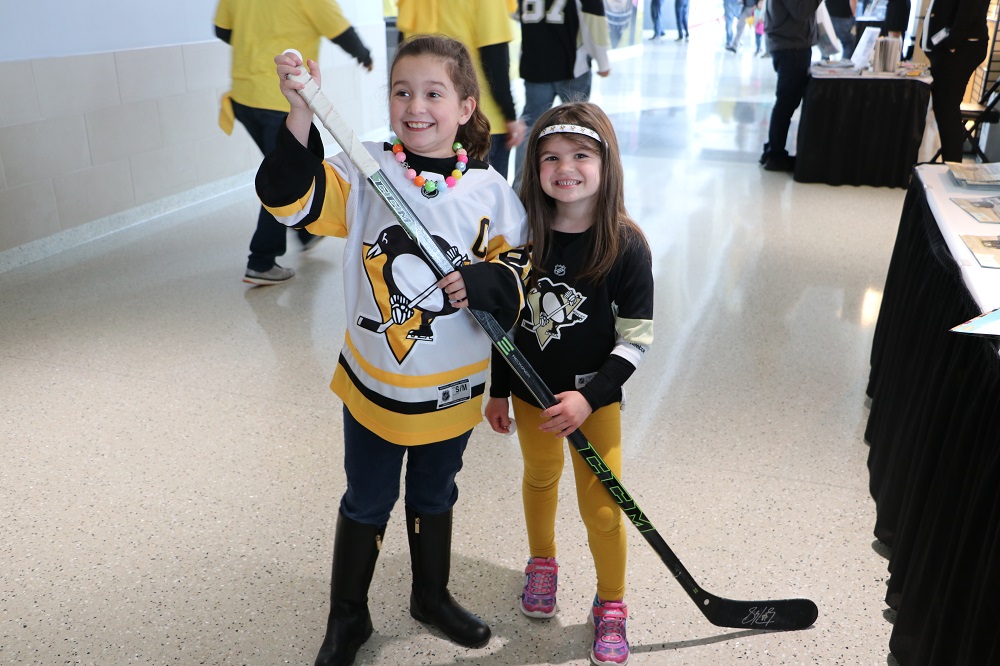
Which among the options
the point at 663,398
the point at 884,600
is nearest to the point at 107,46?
the point at 663,398

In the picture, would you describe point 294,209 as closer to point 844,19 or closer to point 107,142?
point 107,142

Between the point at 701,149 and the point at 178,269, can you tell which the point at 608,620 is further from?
the point at 701,149

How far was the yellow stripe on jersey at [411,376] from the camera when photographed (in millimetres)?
1357

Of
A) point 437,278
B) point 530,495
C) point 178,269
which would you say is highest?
point 437,278

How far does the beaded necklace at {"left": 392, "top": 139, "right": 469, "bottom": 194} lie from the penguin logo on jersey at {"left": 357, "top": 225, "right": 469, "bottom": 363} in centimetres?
8

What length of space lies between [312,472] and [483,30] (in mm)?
1811

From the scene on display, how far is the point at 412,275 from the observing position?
1.33m

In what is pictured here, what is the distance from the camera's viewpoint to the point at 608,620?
1623 millimetres

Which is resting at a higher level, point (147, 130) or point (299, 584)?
point (147, 130)

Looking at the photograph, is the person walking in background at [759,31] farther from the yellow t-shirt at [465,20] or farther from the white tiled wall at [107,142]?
the yellow t-shirt at [465,20]

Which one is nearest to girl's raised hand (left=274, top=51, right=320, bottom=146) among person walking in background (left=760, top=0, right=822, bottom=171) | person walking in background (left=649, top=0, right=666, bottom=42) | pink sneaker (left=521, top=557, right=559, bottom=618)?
pink sneaker (left=521, top=557, right=559, bottom=618)

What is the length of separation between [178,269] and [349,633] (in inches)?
107

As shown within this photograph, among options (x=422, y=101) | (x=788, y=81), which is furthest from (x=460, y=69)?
(x=788, y=81)

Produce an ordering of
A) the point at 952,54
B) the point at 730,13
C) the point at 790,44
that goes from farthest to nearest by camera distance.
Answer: the point at 730,13
the point at 790,44
the point at 952,54
